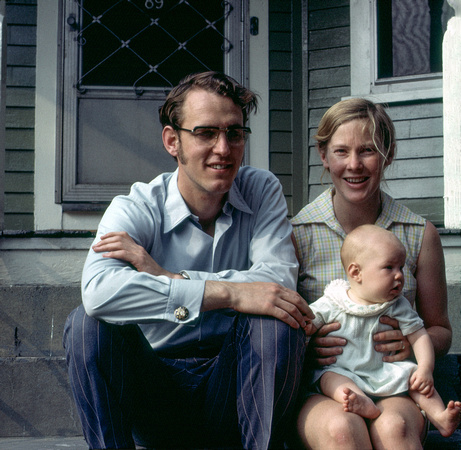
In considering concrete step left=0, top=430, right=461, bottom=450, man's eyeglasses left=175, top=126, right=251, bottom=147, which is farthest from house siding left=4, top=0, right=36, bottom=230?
man's eyeglasses left=175, top=126, right=251, bottom=147

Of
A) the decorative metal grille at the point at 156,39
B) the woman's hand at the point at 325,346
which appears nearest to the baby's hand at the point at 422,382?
the woman's hand at the point at 325,346

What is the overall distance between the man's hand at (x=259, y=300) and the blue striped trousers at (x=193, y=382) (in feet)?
0.10

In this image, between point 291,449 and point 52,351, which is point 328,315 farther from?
point 52,351

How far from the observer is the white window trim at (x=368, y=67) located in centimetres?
494

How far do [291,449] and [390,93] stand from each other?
11.8 feet

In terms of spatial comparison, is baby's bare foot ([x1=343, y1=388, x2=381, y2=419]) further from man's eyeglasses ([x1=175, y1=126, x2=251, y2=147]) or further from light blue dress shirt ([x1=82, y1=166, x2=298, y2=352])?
man's eyeglasses ([x1=175, y1=126, x2=251, y2=147])

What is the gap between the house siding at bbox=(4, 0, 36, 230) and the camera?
502 centimetres

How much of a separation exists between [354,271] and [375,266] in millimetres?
99

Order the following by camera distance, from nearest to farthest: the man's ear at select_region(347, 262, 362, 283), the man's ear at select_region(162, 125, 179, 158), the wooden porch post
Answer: the man's ear at select_region(347, 262, 362, 283) → the man's ear at select_region(162, 125, 179, 158) → the wooden porch post

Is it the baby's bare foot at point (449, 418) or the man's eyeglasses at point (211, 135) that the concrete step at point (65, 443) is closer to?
the baby's bare foot at point (449, 418)

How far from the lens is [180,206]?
2.27 m

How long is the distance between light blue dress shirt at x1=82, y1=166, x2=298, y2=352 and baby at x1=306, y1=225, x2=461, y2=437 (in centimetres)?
21

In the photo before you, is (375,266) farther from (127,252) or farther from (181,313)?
(127,252)

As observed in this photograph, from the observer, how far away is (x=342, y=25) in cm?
517
